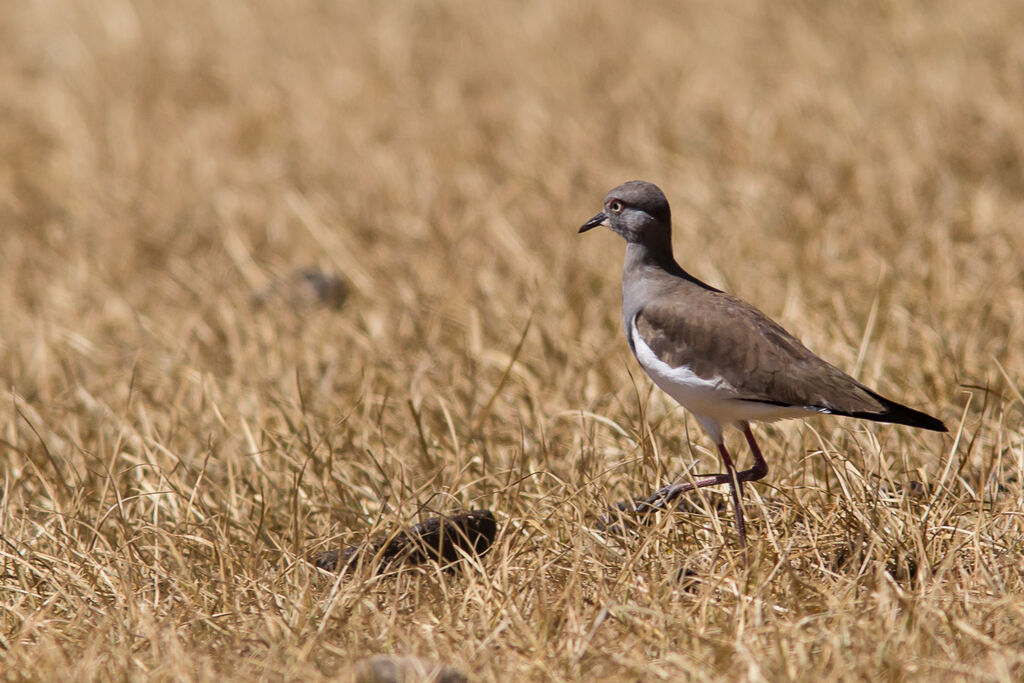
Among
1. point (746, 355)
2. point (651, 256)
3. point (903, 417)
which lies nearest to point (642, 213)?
point (651, 256)

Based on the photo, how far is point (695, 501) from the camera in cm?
431

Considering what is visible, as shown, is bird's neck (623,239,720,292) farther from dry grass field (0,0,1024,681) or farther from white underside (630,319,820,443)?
dry grass field (0,0,1024,681)

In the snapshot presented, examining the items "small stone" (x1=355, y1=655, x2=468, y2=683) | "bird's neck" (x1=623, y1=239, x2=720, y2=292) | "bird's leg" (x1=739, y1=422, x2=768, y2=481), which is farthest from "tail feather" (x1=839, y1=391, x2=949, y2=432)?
"small stone" (x1=355, y1=655, x2=468, y2=683)

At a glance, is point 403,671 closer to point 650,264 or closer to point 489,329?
point 650,264

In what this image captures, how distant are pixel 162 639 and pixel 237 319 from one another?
3.19m

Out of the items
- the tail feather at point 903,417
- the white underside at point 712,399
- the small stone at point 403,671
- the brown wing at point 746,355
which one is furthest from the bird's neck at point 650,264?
the small stone at point 403,671

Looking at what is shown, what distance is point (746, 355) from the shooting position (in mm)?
3762

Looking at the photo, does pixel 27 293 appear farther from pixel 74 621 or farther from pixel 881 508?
pixel 881 508

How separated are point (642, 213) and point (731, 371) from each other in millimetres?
743

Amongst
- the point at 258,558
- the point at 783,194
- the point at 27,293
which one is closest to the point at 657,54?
the point at 783,194

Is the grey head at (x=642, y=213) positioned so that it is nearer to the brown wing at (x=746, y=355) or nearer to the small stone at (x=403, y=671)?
the brown wing at (x=746, y=355)

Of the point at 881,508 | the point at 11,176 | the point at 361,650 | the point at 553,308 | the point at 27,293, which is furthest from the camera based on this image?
the point at 11,176

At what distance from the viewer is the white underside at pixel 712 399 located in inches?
147

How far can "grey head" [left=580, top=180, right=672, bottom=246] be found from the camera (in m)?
4.21
